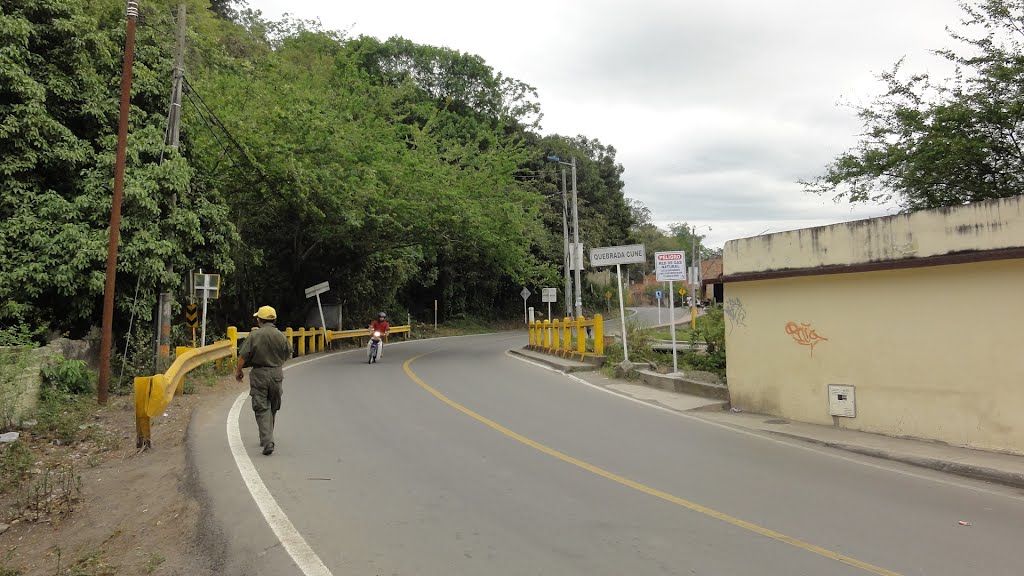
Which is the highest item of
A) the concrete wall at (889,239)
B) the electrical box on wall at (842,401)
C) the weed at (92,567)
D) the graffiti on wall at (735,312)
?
the concrete wall at (889,239)

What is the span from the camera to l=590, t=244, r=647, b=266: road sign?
17.0 metres

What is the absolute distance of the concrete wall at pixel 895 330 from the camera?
26.5 ft

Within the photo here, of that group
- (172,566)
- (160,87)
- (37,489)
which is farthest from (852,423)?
(160,87)

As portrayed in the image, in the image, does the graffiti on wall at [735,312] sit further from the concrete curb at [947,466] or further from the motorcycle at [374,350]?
the motorcycle at [374,350]

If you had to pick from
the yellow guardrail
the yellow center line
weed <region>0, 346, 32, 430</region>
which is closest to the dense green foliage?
weed <region>0, 346, 32, 430</region>

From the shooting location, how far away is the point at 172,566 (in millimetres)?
4652

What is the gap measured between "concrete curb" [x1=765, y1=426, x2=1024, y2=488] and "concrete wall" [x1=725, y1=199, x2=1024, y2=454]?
99 cm

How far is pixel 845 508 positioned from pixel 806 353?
4695 millimetres

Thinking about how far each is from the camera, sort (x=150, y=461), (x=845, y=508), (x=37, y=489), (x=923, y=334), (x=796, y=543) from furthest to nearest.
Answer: (x=923, y=334)
(x=150, y=461)
(x=37, y=489)
(x=845, y=508)
(x=796, y=543)

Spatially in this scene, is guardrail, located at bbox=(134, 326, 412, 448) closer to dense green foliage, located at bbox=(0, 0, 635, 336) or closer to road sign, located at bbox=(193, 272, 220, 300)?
road sign, located at bbox=(193, 272, 220, 300)

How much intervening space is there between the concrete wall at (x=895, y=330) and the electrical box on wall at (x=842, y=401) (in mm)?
72

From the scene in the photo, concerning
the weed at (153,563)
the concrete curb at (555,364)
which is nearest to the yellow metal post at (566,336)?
the concrete curb at (555,364)

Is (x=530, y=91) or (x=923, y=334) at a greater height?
(x=530, y=91)

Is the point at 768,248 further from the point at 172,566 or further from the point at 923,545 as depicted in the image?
the point at 172,566
